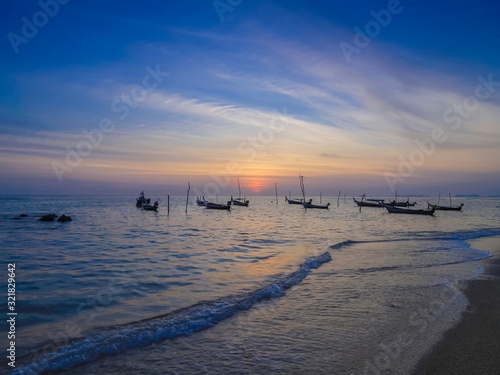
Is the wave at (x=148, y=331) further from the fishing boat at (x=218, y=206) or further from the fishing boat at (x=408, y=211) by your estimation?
the fishing boat at (x=218, y=206)

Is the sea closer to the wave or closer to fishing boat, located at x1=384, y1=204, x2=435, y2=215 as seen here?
the wave

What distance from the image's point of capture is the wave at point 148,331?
6.05m

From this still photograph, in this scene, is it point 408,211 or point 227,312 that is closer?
point 227,312

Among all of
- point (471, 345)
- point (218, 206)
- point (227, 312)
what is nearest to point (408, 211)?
→ point (218, 206)

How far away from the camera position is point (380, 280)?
41.4 feet

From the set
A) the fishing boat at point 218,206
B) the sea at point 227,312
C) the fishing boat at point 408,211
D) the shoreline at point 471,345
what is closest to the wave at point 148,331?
the sea at point 227,312

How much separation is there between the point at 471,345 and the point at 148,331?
23.1 ft

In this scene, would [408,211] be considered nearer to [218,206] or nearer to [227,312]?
[218,206]

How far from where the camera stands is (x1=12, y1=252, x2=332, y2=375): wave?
6055mm

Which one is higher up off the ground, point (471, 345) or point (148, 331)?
point (471, 345)

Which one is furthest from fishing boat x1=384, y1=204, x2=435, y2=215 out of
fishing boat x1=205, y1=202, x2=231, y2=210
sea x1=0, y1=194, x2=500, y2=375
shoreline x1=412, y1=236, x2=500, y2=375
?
shoreline x1=412, y1=236, x2=500, y2=375

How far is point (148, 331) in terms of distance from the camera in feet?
24.7

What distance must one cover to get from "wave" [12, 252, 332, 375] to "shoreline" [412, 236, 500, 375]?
5.04 meters

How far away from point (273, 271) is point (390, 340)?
827 centimetres
